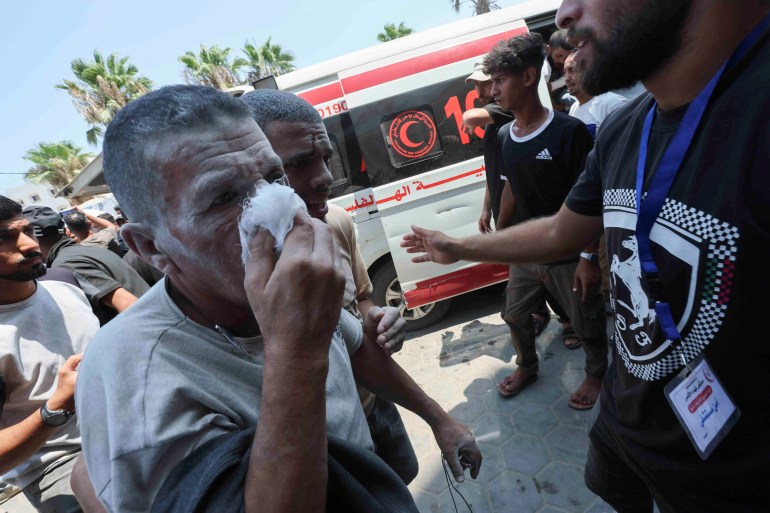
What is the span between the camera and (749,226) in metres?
0.90

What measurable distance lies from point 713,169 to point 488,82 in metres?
2.71

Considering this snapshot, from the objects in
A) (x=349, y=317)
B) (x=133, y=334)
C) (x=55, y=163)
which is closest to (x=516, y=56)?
(x=349, y=317)

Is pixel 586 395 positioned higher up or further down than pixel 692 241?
further down

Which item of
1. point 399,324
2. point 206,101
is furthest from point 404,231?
point 206,101

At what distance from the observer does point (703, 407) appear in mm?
1036

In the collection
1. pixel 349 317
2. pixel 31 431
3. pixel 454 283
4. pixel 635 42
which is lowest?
pixel 454 283

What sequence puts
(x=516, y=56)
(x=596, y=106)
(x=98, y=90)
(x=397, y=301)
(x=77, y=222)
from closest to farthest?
1. (x=516, y=56)
2. (x=596, y=106)
3. (x=397, y=301)
4. (x=77, y=222)
5. (x=98, y=90)

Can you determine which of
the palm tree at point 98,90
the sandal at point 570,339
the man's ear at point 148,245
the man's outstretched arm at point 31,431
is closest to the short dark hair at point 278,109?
the man's ear at point 148,245

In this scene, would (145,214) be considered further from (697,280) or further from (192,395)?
(697,280)

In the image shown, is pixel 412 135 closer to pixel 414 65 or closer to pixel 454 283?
pixel 414 65

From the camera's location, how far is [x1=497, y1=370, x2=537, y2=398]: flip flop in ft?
10.1

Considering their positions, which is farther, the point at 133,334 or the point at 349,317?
the point at 349,317

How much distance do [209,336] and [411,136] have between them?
10.4 ft

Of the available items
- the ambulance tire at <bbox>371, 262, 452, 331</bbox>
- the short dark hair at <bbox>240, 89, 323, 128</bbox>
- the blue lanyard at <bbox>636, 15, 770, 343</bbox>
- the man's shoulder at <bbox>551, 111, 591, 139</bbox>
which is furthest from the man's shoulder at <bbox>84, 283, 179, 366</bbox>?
the ambulance tire at <bbox>371, 262, 452, 331</bbox>
